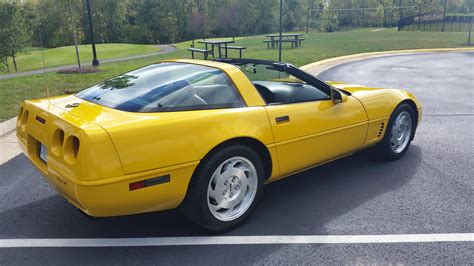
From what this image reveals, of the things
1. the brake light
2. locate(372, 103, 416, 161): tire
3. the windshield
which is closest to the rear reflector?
the brake light

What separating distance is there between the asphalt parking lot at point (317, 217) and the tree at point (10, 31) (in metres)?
34.8

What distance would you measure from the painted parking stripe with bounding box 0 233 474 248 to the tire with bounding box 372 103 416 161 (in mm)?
1583

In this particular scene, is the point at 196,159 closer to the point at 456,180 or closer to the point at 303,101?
the point at 303,101

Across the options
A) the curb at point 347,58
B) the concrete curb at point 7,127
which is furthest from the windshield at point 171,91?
the curb at point 347,58

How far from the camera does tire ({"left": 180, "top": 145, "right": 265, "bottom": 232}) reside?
298 centimetres

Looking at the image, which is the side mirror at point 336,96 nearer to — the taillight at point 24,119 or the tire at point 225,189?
the tire at point 225,189

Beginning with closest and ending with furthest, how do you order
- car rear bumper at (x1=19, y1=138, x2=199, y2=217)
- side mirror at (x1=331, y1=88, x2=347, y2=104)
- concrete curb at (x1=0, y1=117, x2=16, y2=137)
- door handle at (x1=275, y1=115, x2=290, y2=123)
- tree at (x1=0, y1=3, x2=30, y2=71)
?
car rear bumper at (x1=19, y1=138, x2=199, y2=217)
door handle at (x1=275, y1=115, x2=290, y2=123)
side mirror at (x1=331, y1=88, x2=347, y2=104)
concrete curb at (x1=0, y1=117, x2=16, y2=137)
tree at (x1=0, y1=3, x2=30, y2=71)

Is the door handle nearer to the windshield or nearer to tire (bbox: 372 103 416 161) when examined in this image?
the windshield

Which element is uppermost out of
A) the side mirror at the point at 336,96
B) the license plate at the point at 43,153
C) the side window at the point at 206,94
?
the side window at the point at 206,94

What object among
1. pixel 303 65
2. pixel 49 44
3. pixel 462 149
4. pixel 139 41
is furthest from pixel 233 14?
pixel 462 149

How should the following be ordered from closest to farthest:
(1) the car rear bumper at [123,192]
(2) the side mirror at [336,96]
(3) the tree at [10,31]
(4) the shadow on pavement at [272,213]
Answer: (1) the car rear bumper at [123,192] → (4) the shadow on pavement at [272,213] → (2) the side mirror at [336,96] → (3) the tree at [10,31]

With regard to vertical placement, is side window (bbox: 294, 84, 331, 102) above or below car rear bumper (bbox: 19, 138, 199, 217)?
above

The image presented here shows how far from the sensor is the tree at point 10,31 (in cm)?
3397

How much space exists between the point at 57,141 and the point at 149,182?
758mm
